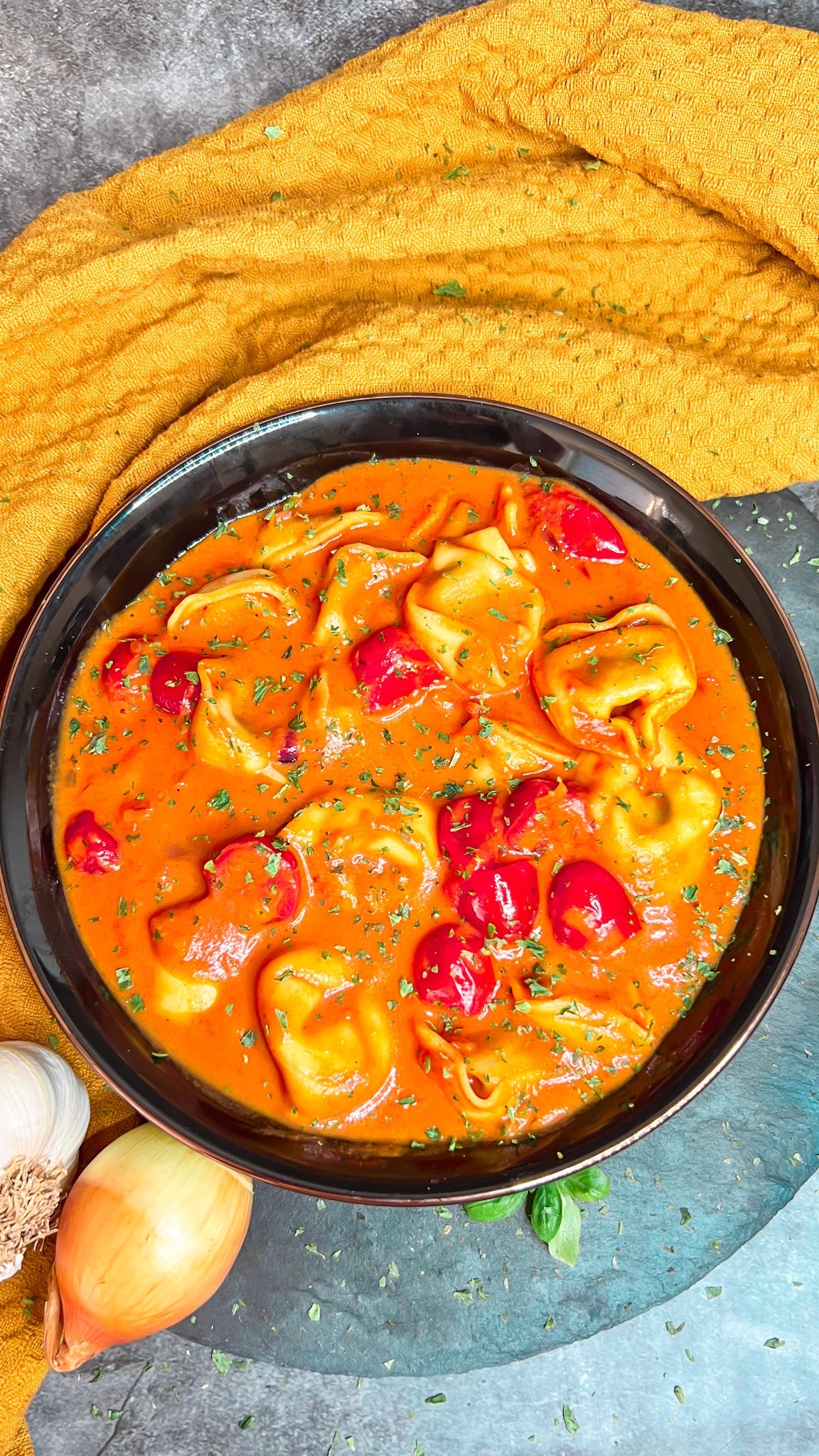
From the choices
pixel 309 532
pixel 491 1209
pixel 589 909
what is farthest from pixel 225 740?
pixel 491 1209

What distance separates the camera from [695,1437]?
4.90 meters

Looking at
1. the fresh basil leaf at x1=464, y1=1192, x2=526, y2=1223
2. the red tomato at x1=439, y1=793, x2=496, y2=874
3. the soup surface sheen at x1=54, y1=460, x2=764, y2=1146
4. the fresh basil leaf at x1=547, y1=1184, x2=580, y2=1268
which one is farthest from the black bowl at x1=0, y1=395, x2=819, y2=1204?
the red tomato at x1=439, y1=793, x2=496, y2=874

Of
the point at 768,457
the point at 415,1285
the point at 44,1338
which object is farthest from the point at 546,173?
the point at 44,1338

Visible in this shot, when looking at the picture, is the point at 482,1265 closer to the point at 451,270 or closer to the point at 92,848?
the point at 92,848

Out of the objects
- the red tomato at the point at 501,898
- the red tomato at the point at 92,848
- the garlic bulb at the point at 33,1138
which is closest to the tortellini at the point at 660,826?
the red tomato at the point at 501,898

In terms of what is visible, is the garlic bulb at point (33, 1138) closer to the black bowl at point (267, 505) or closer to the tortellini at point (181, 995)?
the black bowl at point (267, 505)

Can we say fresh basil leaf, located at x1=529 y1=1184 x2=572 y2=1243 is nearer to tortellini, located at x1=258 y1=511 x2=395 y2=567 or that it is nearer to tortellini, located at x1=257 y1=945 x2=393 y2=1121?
tortellini, located at x1=257 y1=945 x2=393 y2=1121

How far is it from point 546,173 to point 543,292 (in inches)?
19.7

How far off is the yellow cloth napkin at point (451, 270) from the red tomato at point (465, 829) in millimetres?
1865

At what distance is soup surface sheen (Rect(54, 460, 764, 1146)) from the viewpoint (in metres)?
4.01

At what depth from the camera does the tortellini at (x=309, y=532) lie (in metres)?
4.45

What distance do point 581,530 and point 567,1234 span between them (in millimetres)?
3096

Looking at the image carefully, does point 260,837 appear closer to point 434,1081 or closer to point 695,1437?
point 434,1081

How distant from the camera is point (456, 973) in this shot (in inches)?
155
